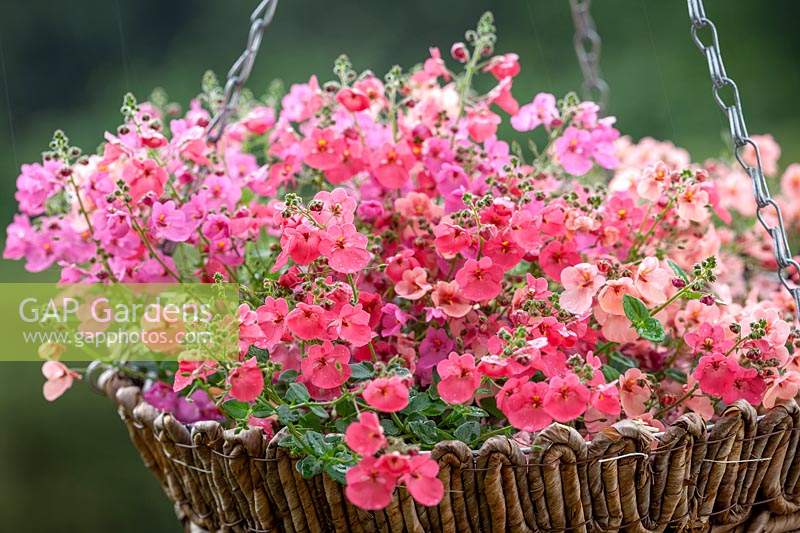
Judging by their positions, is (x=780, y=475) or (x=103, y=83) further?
(x=103, y=83)

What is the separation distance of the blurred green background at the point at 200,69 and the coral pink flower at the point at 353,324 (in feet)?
6.14

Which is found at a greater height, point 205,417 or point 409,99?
point 409,99

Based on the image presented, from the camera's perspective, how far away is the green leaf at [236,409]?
0.71 meters

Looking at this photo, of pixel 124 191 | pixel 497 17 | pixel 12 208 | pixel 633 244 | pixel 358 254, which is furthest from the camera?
pixel 497 17

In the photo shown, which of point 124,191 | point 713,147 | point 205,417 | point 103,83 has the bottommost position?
point 205,417

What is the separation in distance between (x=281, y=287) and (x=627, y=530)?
0.34 metres

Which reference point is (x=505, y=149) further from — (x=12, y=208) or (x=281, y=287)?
(x=12, y=208)

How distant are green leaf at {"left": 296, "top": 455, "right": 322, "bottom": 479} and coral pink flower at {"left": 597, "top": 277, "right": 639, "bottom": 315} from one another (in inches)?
10.1

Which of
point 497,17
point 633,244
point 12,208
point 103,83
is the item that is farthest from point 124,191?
point 497,17

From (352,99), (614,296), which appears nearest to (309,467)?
(614,296)

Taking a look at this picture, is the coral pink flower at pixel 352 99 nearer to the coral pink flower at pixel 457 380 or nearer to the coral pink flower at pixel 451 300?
the coral pink flower at pixel 451 300

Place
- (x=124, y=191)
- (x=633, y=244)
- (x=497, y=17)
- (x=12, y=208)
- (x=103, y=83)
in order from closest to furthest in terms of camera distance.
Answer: (x=124, y=191)
(x=633, y=244)
(x=12, y=208)
(x=103, y=83)
(x=497, y=17)

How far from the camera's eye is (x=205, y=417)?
3.06 ft

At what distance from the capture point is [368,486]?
60cm
